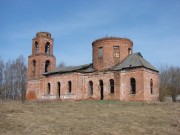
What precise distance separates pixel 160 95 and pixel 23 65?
106ft

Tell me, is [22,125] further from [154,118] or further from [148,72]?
[148,72]

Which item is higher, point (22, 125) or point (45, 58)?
point (45, 58)

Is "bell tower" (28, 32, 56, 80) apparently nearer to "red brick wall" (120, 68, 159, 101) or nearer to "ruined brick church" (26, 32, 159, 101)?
"ruined brick church" (26, 32, 159, 101)

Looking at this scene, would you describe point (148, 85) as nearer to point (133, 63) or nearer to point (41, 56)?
point (133, 63)

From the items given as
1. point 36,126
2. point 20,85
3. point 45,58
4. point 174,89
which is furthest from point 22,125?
point 20,85

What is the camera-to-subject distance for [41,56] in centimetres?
3412

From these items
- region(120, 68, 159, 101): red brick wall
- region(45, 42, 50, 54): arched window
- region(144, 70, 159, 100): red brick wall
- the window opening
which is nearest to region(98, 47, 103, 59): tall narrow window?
region(120, 68, 159, 101): red brick wall

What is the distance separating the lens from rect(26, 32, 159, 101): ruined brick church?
25094 millimetres

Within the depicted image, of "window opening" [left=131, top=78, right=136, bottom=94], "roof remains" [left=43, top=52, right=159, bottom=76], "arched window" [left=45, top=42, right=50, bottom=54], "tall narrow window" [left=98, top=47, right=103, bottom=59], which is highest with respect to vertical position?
"arched window" [left=45, top=42, right=50, bottom=54]

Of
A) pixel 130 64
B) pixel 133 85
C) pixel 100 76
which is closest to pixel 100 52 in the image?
pixel 100 76

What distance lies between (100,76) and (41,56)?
421 inches

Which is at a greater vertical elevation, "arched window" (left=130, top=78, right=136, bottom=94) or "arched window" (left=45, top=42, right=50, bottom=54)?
"arched window" (left=45, top=42, right=50, bottom=54)

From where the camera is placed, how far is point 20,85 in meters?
49.5

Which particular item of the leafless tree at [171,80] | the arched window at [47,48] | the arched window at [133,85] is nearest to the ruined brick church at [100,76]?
the arched window at [133,85]
